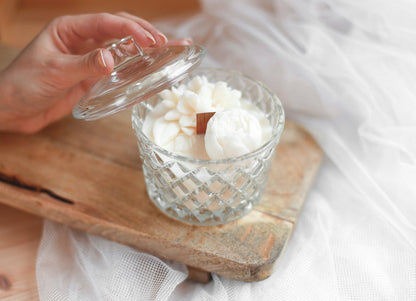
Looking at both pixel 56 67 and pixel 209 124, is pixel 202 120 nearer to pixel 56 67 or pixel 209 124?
pixel 209 124

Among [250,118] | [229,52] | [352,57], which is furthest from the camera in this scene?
[229,52]

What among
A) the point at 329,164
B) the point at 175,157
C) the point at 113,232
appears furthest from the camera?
the point at 329,164

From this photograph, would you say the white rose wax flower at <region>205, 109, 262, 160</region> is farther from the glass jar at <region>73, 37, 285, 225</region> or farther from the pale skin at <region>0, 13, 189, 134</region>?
the pale skin at <region>0, 13, 189, 134</region>

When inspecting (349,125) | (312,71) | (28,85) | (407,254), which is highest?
(28,85)

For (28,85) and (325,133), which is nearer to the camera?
(28,85)

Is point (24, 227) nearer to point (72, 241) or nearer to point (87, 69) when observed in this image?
point (72, 241)

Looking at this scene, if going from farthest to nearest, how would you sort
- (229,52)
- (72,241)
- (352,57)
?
1. (229,52)
2. (352,57)
3. (72,241)

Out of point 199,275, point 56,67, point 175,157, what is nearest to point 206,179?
point 175,157

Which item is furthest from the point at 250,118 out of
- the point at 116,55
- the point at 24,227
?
the point at 24,227
